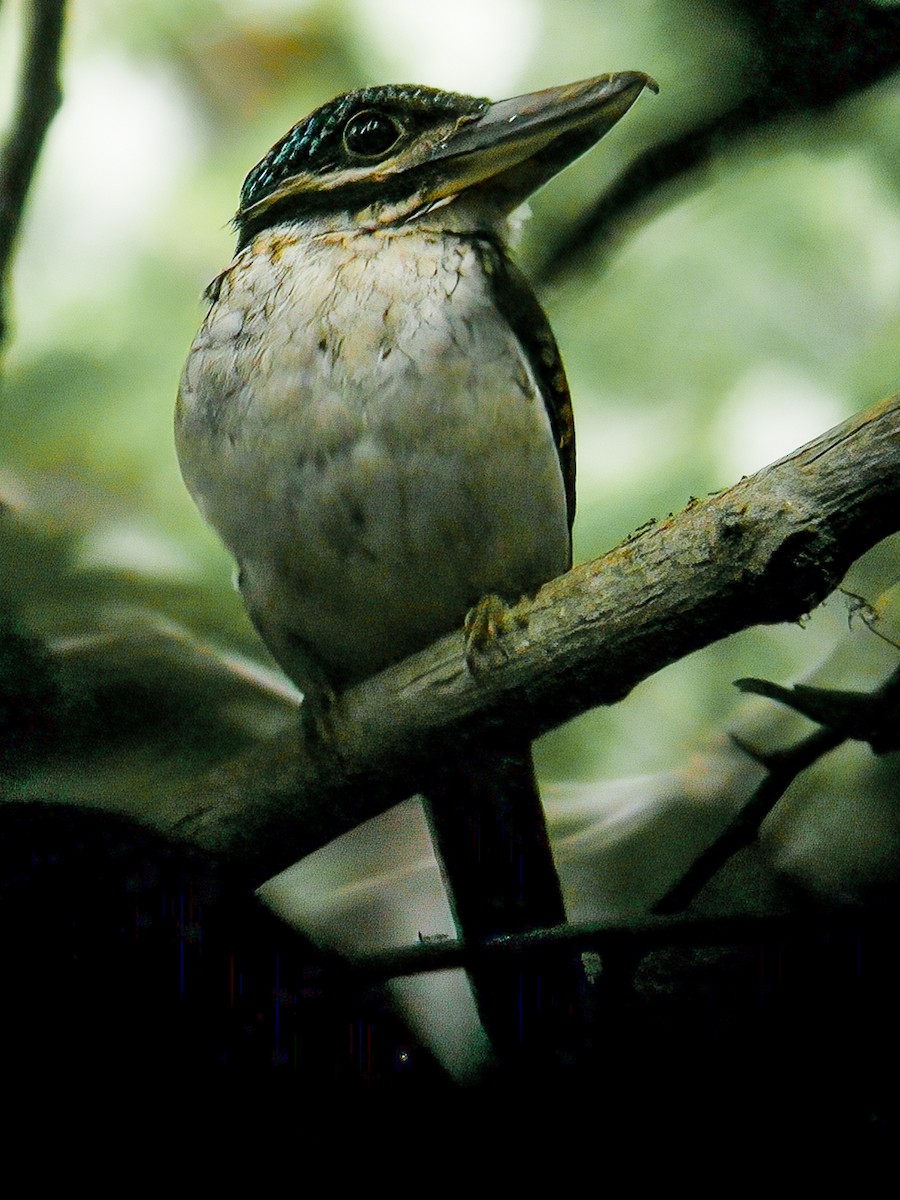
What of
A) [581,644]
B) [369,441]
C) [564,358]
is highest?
[564,358]

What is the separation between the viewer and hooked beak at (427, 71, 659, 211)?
122cm

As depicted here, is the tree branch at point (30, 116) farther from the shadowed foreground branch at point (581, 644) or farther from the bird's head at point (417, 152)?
the shadowed foreground branch at point (581, 644)

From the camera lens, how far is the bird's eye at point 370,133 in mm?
1321

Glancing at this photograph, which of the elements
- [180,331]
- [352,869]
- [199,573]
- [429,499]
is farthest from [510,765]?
[180,331]

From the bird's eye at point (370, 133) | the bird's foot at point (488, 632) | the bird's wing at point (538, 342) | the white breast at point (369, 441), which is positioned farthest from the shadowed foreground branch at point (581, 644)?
the bird's eye at point (370, 133)

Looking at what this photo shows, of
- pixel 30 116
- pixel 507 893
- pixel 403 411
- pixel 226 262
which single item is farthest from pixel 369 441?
pixel 30 116

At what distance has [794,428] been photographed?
1.20 m

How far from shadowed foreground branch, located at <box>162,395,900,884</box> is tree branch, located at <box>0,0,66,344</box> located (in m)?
0.61

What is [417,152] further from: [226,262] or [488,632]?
[488,632]

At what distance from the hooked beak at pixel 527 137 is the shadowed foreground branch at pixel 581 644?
0.49 meters

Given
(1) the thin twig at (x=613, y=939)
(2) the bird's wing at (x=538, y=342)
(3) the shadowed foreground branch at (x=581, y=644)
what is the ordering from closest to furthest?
(3) the shadowed foreground branch at (x=581, y=644) < (1) the thin twig at (x=613, y=939) < (2) the bird's wing at (x=538, y=342)

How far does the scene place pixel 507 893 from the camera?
1119mm

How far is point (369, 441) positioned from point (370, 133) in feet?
1.29

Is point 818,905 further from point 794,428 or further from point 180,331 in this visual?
point 180,331
